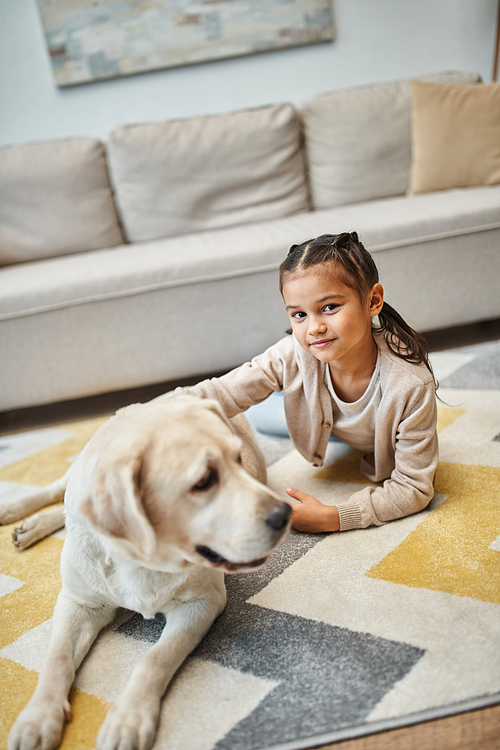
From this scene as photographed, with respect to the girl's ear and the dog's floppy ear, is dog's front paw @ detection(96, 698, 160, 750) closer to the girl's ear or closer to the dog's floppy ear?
the dog's floppy ear

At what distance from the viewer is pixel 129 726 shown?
2.65 feet

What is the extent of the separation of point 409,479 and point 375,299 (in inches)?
16.2

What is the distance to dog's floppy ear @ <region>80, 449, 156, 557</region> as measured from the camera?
0.82 metres

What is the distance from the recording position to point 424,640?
0.92 metres

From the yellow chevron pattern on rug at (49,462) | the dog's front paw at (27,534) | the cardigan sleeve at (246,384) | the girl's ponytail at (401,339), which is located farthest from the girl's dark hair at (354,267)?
the yellow chevron pattern on rug at (49,462)

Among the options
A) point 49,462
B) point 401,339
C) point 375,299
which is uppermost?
point 375,299

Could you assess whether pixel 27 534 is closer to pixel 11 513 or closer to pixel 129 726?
pixel 11 513

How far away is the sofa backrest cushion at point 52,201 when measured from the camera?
2826 millimetres

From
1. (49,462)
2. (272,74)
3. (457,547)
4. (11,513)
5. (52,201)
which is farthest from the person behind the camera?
(272,74)

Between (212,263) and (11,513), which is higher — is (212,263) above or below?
above

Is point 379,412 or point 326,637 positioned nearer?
point 326,637

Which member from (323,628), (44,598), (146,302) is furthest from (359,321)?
(146,302)

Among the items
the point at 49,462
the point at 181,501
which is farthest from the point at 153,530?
the point at 49,462

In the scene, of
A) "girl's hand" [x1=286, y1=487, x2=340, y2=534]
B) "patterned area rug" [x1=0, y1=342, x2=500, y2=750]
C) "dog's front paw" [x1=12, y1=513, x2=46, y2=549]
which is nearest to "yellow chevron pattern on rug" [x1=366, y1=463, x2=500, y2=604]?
"patterned area rug" [x1=0, y1=342, x2=500, y2=750]
